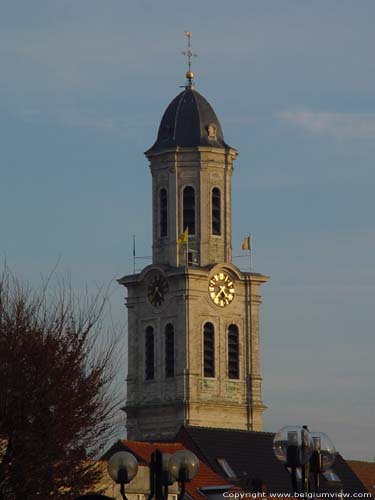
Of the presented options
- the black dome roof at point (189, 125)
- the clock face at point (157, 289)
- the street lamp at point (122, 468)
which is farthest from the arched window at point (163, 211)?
the street lamp at point (122, 468)

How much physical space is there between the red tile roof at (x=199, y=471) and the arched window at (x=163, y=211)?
24.2m

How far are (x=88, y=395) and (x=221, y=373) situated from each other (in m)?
69.1

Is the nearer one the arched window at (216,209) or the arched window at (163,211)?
the arched window at (216,209)

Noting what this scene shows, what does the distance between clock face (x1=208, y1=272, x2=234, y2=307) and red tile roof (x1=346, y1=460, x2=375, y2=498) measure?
13.0m

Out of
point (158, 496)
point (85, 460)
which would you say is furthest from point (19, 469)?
point (158, 496)

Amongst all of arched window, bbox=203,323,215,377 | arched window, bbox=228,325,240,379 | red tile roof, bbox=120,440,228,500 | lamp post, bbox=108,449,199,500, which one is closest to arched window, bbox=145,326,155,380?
arched window, bbox=203,323,215,377

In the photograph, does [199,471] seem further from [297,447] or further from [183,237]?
[297,447]

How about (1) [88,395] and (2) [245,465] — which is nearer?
(1) [88,395]

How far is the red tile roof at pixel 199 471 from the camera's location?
340 feet

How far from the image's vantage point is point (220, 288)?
13325 cm

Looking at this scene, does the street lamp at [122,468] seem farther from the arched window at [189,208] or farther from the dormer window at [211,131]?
the dormer window at [211,131]

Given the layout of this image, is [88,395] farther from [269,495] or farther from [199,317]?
[199,317]

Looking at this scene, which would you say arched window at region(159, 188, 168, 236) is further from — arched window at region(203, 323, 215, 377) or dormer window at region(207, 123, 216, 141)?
arched window at region(203, 323, 215, 377)

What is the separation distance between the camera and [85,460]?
63.4 metres
